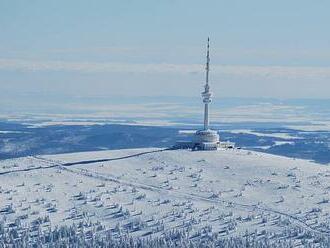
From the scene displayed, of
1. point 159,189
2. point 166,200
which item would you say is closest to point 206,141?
point 159,189

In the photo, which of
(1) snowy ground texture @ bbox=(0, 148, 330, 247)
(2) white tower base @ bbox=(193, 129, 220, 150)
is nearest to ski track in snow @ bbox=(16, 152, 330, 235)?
(1) snowy ground texture @ bbox=(0, 148, 330, 247)

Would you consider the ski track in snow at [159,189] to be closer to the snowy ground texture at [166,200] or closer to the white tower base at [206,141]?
the snowy ground texture at [166,200]

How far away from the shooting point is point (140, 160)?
165 metres

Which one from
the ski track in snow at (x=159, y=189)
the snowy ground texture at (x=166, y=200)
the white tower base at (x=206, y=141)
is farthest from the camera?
the white tower base at (x=206, y=141)

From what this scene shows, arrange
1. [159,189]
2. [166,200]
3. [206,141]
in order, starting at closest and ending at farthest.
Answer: [166,200] → [159,189] → [206,141]

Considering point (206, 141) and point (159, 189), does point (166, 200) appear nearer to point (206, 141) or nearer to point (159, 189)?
point (159, 189)

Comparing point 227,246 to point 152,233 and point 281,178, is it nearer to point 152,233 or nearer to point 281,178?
point 152,233

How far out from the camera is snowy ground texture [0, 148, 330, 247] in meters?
127

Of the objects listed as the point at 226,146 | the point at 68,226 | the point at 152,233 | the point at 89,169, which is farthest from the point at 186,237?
the point at 226,146

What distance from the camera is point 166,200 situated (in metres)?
143

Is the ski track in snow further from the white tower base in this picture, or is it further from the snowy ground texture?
the white tower base

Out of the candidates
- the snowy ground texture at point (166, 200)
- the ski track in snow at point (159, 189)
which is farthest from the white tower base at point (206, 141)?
the ski track in snow at point (159, 189)

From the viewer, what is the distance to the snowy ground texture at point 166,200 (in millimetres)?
127375

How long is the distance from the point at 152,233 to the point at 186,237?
458 centimetres
